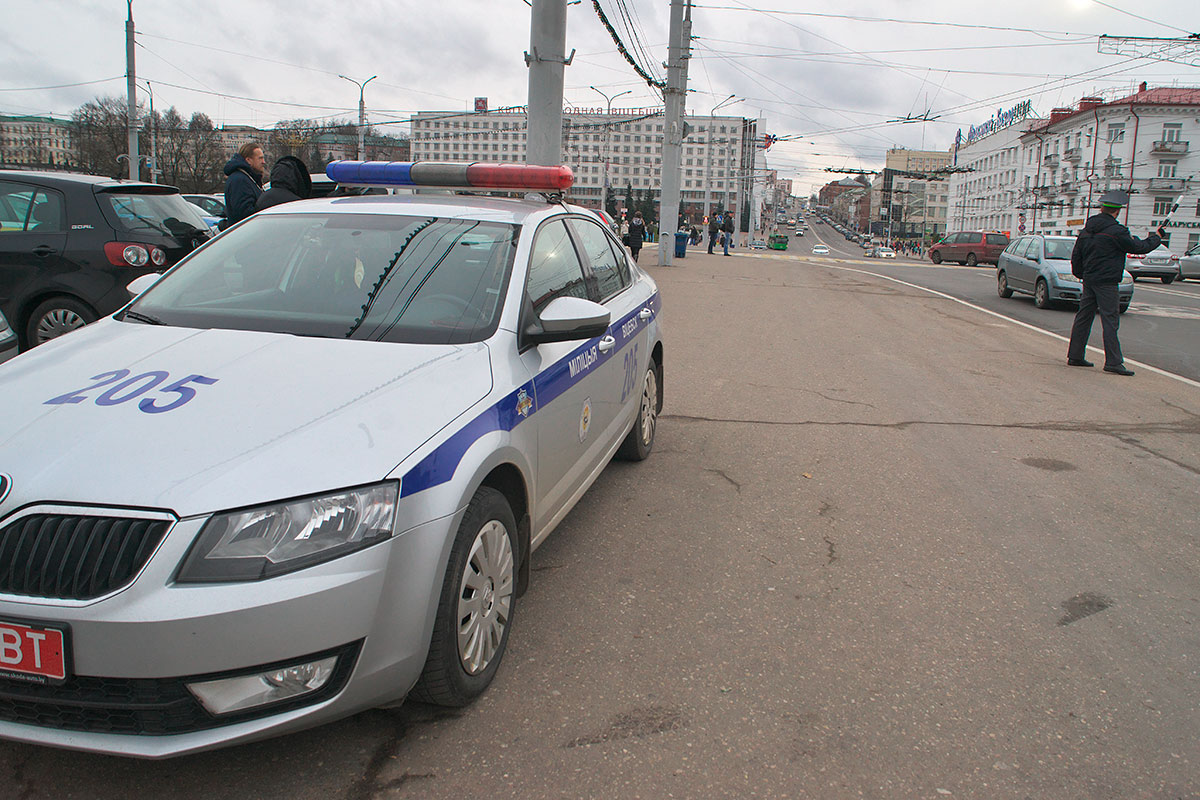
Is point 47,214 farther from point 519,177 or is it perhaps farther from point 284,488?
point 284,488

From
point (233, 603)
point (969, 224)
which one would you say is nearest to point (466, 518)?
point (233, 603)

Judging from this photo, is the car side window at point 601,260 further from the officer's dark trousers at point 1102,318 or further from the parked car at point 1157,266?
the parked car at point 1157,266

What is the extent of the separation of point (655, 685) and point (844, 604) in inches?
42.3

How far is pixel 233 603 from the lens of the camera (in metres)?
2.00

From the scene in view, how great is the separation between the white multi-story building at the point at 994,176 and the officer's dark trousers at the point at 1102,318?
277 feet

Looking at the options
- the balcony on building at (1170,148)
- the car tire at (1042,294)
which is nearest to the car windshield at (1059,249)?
the car tire at (1042,294)

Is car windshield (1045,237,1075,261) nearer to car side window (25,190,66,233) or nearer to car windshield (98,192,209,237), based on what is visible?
car windshield (98,192,209,237)

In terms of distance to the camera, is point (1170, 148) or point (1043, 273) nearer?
point (1043, 273)

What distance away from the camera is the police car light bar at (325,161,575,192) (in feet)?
14.2

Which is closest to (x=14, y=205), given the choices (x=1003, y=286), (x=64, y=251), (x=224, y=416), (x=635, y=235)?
(x=64, y=251)

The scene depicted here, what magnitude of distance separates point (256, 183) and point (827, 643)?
7.65 m

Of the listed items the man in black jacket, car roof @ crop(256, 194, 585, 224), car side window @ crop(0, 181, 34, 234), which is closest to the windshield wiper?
car roof @ crop(256, 194, 585, 224)

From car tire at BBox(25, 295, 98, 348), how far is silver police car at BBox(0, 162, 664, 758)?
4136mm

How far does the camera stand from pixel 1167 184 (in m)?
73.4
